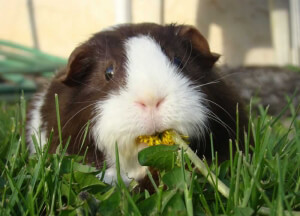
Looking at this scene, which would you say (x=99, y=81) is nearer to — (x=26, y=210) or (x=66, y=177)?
(x=66, y=177)

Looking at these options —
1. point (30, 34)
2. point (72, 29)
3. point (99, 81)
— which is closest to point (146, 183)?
point (99, 81)

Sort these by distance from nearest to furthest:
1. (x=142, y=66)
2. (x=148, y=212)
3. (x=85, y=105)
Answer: (x=148, y=212), (x=142, y=66), (x=85, y=105)

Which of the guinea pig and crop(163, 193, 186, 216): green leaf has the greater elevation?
the guinea pig

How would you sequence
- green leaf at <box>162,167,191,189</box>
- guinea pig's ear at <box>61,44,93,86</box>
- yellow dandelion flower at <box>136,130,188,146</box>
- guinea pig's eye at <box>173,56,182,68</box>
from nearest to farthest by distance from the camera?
1. green leaf at <box>162,167,191,189</box>
2. yellow dandelion flower at <box>136,130,188,146</box>
3. guinea pig's eye at <box>173,56,182,68</box>
4. guinea pig's ear at <box>61,44,93,86</box>

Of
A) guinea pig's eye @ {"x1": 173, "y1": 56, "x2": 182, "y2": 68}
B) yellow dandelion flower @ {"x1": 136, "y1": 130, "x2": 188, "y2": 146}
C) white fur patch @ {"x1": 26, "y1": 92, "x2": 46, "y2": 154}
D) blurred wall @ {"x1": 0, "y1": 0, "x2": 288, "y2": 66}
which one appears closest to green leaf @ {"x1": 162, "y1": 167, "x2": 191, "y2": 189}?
yellow dandelion flower @ {"x1": 136, "y1": 130, "x2": 188, "y2": 146}

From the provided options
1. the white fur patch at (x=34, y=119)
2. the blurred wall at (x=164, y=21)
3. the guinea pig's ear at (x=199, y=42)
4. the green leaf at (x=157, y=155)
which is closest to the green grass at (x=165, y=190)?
the green leaf at (x=157, y=155)

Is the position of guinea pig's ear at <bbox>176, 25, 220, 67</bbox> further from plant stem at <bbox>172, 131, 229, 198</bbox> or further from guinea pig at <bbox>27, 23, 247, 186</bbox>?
plant stem at <bbox>172, 131, 229, 198</bbox>

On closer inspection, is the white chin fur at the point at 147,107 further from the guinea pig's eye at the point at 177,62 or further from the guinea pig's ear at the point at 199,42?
the guinea pig's ear at the point at 199,42

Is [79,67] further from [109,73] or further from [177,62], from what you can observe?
[177,62]
